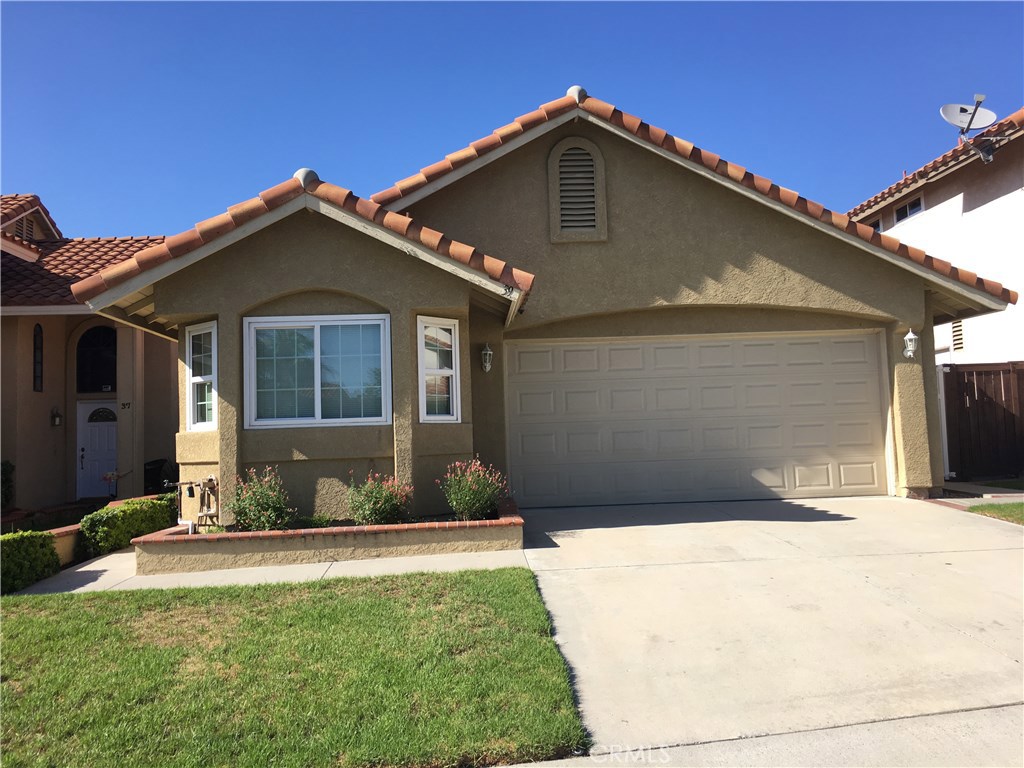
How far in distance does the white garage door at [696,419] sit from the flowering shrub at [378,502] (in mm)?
2732

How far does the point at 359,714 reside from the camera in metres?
3.42

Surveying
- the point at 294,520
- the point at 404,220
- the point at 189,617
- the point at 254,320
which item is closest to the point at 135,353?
the point at 254,320

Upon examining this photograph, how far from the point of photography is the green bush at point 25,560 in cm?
618

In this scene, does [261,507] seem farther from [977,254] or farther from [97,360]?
[977,254]

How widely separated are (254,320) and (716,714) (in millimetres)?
6234

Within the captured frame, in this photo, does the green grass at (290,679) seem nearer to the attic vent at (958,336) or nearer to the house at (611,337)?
the house at (611,337)

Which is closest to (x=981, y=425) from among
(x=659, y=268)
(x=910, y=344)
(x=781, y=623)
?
(x=910, y=344)

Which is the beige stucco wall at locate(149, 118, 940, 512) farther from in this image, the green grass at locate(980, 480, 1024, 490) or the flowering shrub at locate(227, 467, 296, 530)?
the flowering shrub at locate(227, 467, 296, 530)

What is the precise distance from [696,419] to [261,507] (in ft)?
20.3

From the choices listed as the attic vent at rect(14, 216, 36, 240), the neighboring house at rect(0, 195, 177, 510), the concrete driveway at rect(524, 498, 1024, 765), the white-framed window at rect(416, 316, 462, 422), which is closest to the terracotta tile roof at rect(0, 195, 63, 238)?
the neighboring house at rect(0, 195, 177, 510)

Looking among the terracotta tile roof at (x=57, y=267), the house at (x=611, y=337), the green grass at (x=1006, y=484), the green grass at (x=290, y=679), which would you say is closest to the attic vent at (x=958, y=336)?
the green grass at (x=1006, y=484)

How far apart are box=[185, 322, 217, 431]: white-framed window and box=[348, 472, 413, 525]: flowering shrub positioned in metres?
2.14

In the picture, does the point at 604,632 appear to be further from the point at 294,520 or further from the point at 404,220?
→ the point at 404,220

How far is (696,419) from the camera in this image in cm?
975
